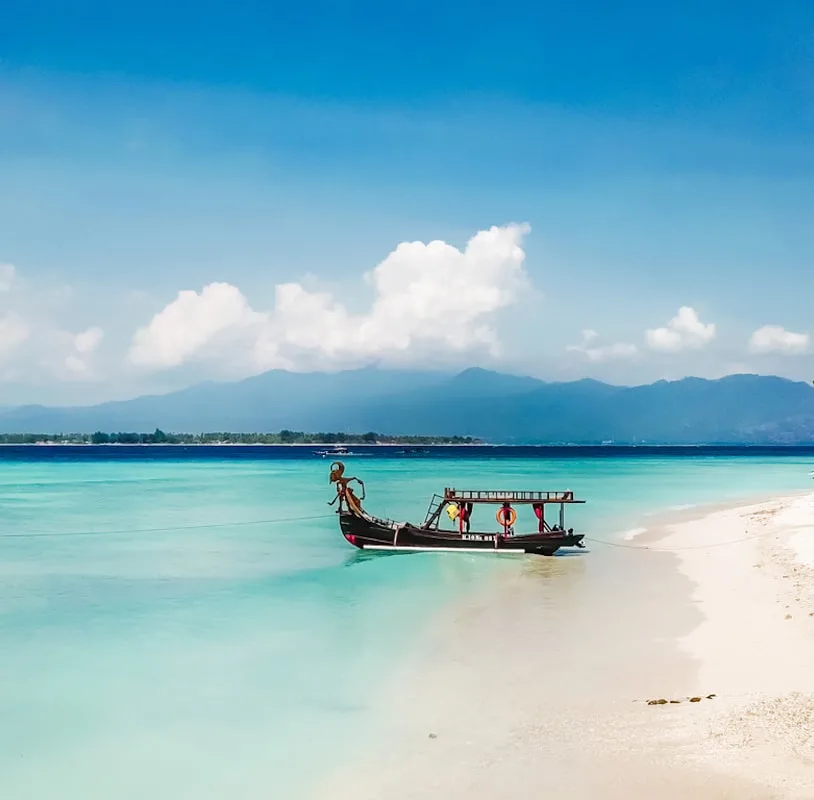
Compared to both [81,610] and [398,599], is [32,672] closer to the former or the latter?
[81,610]

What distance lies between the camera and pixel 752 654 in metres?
15.1

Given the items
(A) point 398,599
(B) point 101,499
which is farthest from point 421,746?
(B) point 101,499

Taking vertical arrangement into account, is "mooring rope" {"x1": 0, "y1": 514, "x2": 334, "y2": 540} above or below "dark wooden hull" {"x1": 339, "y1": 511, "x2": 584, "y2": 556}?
below

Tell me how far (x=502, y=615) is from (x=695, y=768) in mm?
9916

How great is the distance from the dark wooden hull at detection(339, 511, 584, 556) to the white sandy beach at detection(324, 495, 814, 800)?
446 cm

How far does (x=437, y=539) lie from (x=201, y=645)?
13.1m

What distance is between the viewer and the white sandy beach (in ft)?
33.1

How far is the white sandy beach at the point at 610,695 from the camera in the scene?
1009 cm

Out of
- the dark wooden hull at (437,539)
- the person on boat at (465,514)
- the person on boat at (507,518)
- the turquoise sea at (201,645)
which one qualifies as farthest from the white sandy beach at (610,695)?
the person on boat at (465,514)

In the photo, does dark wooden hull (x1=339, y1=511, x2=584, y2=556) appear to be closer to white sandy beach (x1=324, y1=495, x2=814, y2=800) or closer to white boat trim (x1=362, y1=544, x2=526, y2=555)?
white boat trim (x1=362, y1=544, x2=526, y2=555)

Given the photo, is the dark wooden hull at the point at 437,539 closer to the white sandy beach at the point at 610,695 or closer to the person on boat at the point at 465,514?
the person on boat at the point at 465,514

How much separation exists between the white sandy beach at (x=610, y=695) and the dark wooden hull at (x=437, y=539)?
4.46 metres

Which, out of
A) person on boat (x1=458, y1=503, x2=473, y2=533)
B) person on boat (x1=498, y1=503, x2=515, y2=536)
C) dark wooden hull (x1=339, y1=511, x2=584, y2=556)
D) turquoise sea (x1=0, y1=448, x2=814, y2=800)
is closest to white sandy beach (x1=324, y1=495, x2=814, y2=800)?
turquoise sea (x1=0, y1=448, x2=814, y2=800)

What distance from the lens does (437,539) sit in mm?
29812
